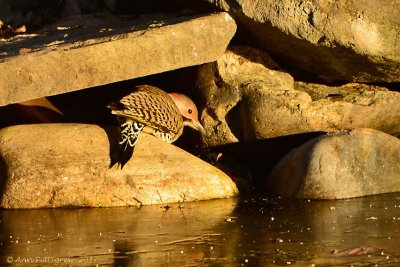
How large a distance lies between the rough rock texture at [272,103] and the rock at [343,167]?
0.53 meters

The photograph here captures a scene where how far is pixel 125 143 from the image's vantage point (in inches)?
313

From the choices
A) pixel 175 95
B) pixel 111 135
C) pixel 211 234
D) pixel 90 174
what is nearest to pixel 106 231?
pixel 211 234

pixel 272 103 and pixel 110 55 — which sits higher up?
pixel 110 55

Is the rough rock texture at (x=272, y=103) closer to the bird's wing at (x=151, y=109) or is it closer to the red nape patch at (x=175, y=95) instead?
the red nape patch at (x=175, y=95)

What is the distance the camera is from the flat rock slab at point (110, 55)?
306 inches

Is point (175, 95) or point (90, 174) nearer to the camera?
point (90, 174)

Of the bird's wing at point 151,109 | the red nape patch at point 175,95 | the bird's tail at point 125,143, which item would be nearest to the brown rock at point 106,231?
the bird's tail at point 125,143

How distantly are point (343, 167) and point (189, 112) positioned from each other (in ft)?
A: 5.31

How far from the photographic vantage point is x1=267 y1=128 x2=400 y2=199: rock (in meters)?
7.69

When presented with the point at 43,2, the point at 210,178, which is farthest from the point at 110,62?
the point at 43,2

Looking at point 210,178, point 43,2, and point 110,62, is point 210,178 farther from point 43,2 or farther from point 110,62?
point 43,2

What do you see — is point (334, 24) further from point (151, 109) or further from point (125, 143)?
point (125, 143)

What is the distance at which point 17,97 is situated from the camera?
25.4 ft

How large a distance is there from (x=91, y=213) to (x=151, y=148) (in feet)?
3.07
